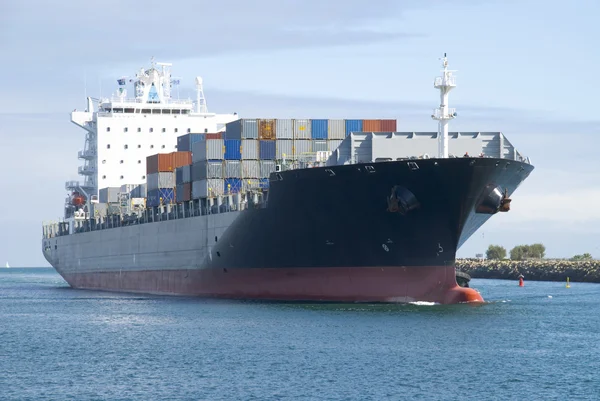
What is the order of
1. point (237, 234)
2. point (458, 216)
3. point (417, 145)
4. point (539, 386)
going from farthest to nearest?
point (237, 234) < point (417, 145) < point (458, 216) < point (539, 386)

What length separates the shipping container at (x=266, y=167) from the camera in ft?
164

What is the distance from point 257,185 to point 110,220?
69.8 ft

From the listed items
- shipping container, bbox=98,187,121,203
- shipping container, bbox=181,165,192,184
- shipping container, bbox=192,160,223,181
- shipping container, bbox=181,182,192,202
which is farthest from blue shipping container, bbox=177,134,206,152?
shipping container, bbox=98,187,121,203

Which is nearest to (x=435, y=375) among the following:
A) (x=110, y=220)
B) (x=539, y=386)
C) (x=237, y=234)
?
(x=539, y=386)

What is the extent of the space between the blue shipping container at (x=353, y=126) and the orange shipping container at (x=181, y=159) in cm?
1029

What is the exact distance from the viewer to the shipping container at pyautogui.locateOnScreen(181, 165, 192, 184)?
53.2 metres

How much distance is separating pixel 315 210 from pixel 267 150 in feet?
Answer: 26.5

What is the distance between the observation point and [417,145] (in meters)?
43.3

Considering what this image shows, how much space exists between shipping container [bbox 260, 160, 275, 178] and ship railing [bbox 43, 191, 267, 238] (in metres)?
1.74

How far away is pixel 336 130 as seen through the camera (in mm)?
50250

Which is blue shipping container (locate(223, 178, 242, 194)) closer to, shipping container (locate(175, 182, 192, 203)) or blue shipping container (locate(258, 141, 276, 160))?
blue shipping container (locate(258, 141, 276, 160))

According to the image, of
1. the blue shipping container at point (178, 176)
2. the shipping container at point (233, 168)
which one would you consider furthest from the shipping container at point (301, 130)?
the blue shipping container at point (178, 176)

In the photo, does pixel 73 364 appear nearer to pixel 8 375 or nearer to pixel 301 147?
pixel 8 375

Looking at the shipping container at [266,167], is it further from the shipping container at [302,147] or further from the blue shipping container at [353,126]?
the blue shipping container at [353,126]
